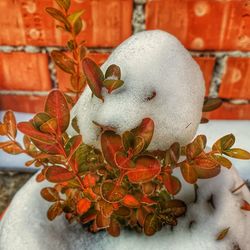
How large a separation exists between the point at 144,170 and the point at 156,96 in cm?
8

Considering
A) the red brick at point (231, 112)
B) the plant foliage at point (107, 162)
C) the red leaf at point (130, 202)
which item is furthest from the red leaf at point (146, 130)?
the red brick at point (231, 112)

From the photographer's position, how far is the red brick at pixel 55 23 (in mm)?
816

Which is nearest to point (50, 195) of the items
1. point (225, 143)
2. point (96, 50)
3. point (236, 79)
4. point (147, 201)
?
point (147, 201)

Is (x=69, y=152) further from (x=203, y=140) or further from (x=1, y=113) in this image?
(x=1, y=113)

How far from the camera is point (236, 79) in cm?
91

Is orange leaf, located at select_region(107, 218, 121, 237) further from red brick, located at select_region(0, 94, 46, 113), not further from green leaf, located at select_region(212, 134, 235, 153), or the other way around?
red brick, located at select_region(0, 94, 46, 113)

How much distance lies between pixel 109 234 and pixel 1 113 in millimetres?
531

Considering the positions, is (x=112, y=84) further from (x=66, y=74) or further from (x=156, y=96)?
(x=66, y=74)

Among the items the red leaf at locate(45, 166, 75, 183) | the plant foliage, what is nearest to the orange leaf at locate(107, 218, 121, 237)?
the plant foliage

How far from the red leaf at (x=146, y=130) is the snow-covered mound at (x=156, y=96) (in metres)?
0.03

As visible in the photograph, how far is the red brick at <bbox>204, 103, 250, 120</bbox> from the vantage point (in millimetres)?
958

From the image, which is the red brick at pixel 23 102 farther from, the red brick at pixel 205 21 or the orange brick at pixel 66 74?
the red brick at pixel 205 21

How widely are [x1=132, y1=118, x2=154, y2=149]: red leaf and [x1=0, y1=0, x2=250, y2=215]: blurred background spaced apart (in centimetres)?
44

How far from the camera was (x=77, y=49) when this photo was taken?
1.85ft
